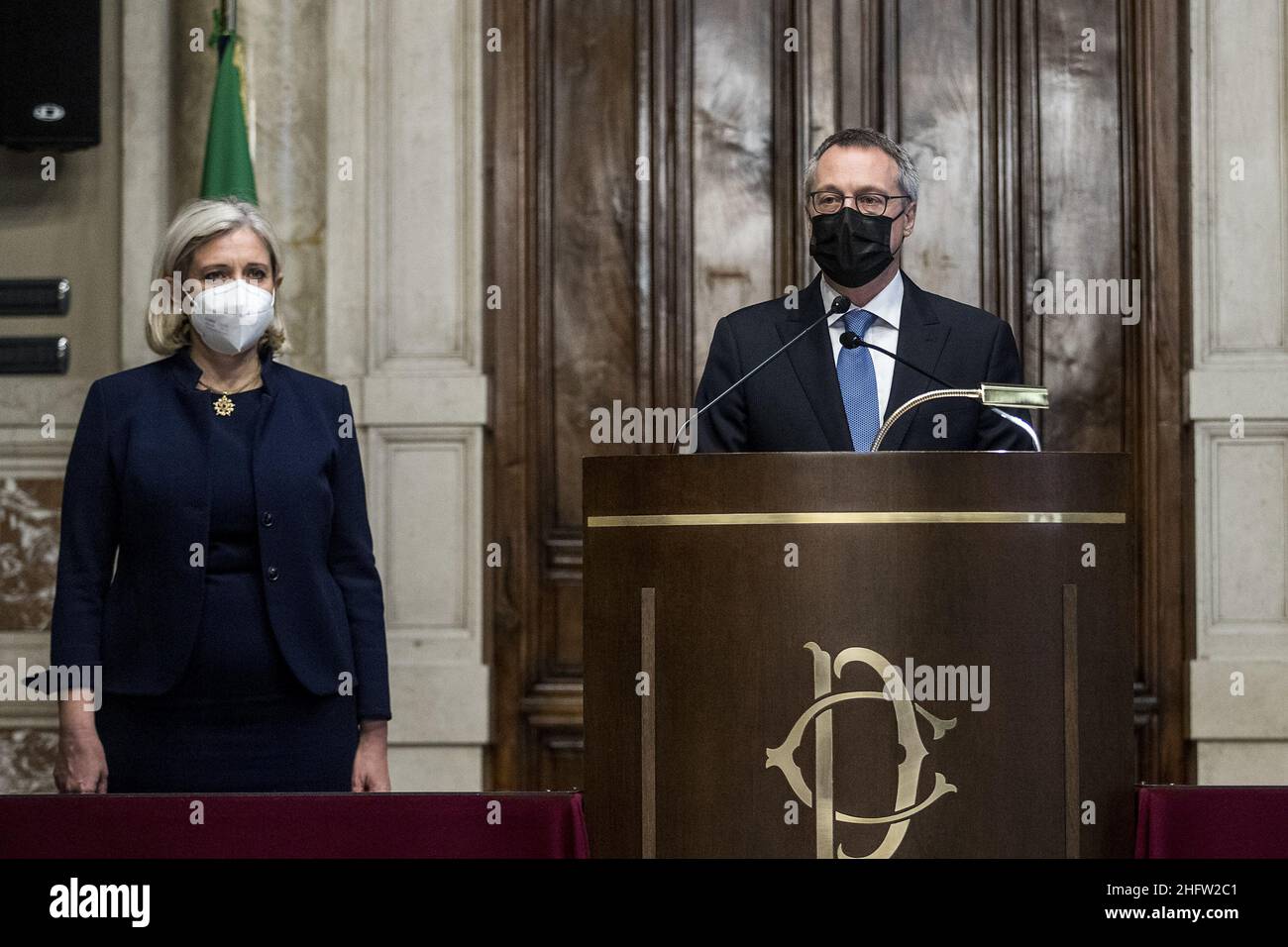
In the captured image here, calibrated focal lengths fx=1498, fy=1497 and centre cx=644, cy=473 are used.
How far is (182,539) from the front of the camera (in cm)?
280

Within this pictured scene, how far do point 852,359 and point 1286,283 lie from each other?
8.70 feet

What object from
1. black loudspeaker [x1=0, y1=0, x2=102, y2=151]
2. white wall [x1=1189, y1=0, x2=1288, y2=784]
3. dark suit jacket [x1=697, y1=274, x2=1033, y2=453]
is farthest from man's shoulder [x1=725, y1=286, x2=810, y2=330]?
black loudspeaker [x1=0, y1=0, x2=102, y2=151]

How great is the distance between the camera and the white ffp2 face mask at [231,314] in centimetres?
292

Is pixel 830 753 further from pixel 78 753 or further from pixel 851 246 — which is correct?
pixel 78 753

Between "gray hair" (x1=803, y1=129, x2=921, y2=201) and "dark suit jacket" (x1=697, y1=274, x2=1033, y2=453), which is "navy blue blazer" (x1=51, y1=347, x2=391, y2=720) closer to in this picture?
"dark suit jacket" (x1=697, y1=274, x2=1033, y2=453)

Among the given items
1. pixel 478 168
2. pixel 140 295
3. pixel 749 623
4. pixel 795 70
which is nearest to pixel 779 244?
pixel 795 70

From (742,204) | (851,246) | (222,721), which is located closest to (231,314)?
(222,721)

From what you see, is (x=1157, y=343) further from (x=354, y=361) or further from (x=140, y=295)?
(x=140, y=295)

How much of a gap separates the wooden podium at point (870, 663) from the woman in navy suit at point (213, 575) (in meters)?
0.95

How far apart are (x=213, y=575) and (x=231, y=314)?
514mm

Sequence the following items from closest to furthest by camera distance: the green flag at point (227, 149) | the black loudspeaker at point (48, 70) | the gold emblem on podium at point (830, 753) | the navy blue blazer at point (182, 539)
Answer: the gold emblem on podium at point (830, 753) < the navy blue blazer at point (182, 539) < the green flag at point (227, 149) < the black loudspeaker at point (48, 70)

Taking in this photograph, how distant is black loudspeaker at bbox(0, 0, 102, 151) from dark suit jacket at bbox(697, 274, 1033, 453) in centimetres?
299

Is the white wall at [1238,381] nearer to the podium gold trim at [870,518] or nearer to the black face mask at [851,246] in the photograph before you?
the black face mask at [851,246]

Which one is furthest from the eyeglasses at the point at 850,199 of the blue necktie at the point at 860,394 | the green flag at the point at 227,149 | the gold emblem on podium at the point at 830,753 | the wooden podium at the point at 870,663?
the green flag at the point at 227,149
